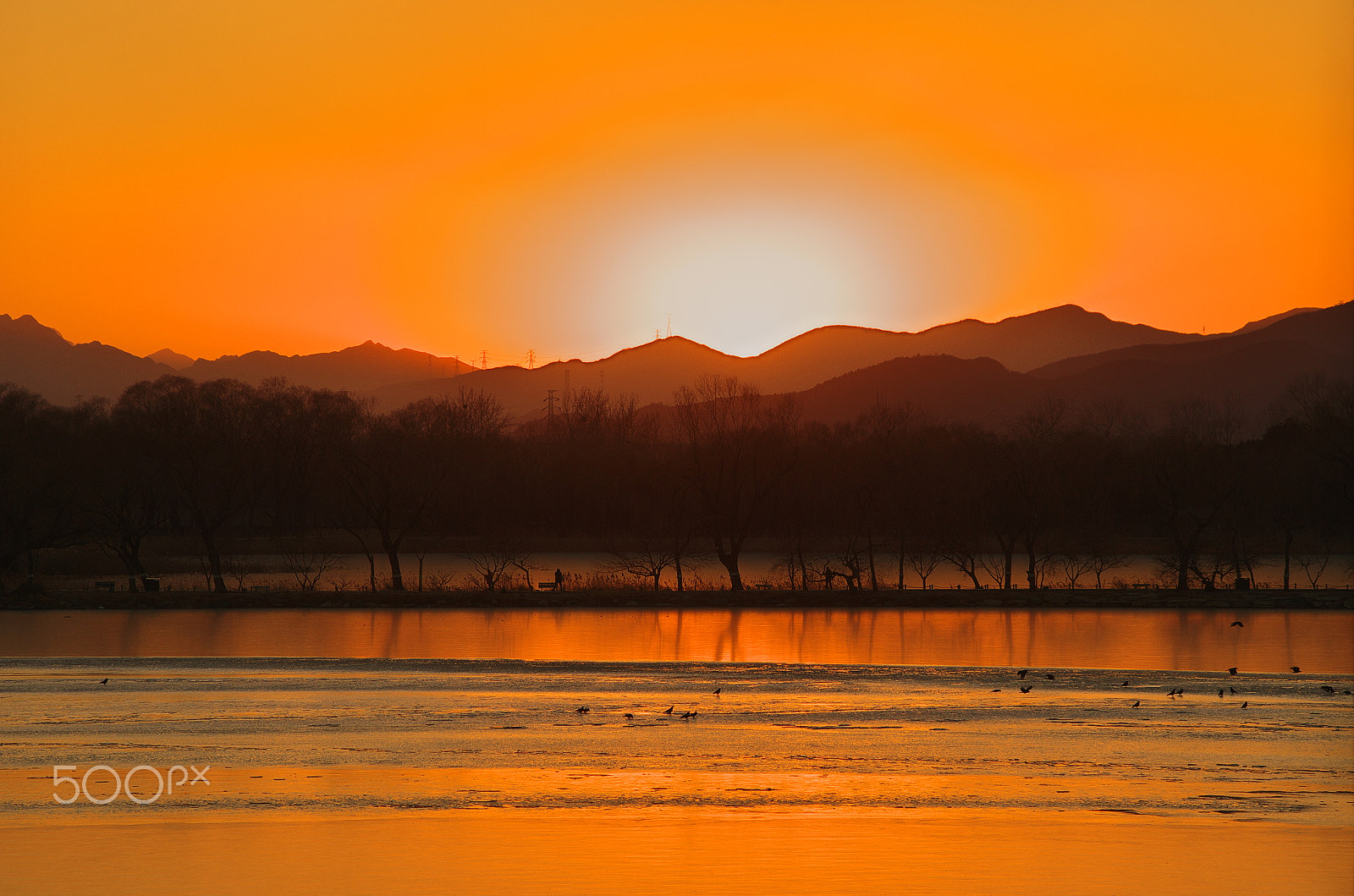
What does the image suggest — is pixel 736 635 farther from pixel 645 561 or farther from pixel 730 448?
pixel 645 561

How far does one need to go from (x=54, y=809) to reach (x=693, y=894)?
7.55m

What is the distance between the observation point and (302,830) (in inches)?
489

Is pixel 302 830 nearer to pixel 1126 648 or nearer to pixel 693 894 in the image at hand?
pixel 693 894

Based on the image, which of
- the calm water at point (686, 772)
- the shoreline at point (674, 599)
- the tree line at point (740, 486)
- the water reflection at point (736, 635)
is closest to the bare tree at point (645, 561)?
the tree line at point (740, 486)

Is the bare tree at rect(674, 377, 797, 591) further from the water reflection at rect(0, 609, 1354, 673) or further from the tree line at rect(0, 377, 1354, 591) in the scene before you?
the water reflection at rect(0, 609, 1354, 673)

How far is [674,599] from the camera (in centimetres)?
4341

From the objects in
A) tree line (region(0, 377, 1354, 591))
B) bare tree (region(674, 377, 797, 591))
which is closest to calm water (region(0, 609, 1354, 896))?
tree line (region(0, 377, 1354, 591))

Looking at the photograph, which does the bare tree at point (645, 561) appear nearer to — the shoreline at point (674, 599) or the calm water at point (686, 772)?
the shoreline at point (674, 599)

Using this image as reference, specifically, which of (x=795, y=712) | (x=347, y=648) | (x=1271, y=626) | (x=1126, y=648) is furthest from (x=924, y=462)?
(x=795, y=712)

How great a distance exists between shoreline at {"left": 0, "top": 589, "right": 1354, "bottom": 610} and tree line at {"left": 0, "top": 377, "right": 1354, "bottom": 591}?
5.12 ft

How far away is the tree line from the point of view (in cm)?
4966

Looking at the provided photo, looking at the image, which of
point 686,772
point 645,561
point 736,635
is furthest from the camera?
point 645,561

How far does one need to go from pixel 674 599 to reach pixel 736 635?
34.8ft

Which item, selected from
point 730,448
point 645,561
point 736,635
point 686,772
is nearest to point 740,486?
point 730,448
